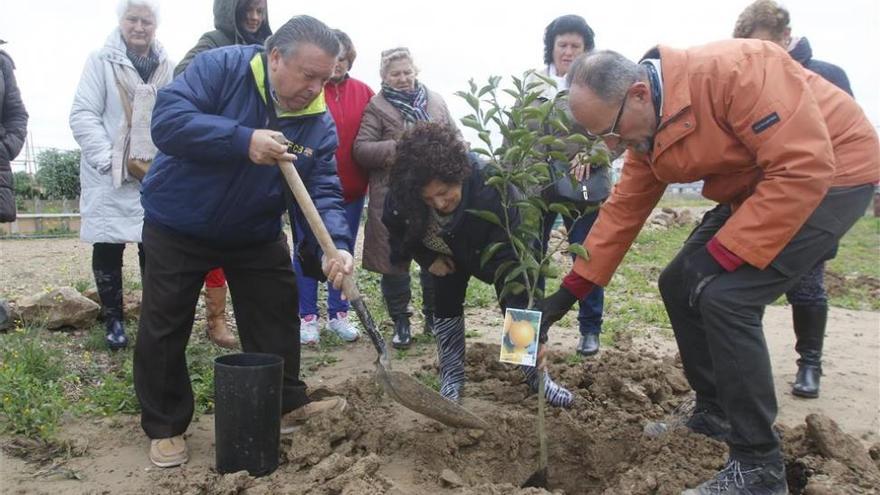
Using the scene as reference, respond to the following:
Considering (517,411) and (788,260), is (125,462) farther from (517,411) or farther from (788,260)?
(788,260)

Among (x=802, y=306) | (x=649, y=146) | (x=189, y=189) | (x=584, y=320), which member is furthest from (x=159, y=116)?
(x=802, y=306)

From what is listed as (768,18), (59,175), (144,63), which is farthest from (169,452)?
(59,175)

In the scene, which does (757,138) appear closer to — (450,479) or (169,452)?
(450,479)

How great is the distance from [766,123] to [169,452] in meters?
2.60

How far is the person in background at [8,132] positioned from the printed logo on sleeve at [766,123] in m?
4.37

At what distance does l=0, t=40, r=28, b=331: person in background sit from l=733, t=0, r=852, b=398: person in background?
4.45 metres

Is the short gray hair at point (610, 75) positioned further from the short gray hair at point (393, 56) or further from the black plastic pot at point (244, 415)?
the short gray hair at point (393, 56)

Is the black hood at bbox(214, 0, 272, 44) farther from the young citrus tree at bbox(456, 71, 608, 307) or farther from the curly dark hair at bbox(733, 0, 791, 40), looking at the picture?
the curly dark hair at bbox(733, 0, 791, 40)

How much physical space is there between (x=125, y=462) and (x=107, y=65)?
7.68ft

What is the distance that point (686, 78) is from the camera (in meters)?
2.49

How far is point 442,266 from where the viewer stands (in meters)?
3.75

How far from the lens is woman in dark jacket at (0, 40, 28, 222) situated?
465 cm

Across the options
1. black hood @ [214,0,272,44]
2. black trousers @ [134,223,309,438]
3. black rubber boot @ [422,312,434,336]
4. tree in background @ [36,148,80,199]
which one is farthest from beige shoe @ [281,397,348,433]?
tree in background @ [36,148,80,199]

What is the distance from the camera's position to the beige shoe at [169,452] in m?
3.04
